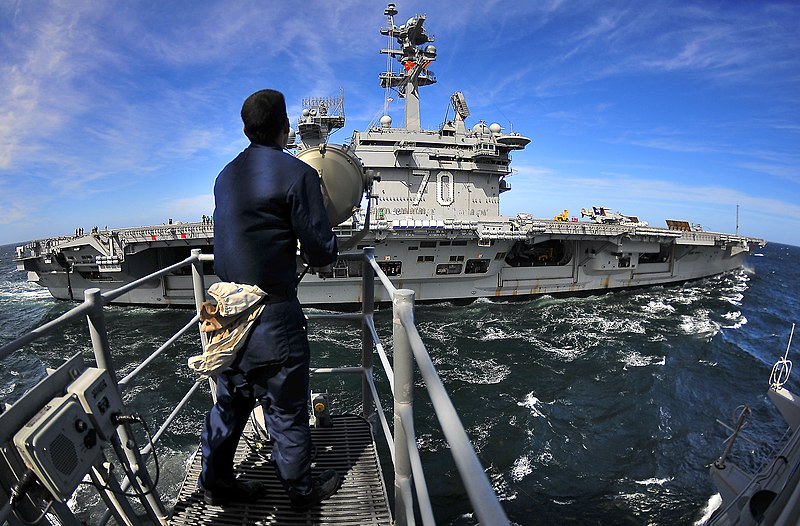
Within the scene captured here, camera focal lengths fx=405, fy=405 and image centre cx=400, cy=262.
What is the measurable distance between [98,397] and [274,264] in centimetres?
89

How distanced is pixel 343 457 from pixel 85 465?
1783 millimetres

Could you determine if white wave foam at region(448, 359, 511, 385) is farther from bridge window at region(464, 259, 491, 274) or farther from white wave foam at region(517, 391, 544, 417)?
bridge window at region(464, 259, 491, 274)

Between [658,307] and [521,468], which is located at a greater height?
[658,307]

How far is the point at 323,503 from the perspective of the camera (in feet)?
7.84

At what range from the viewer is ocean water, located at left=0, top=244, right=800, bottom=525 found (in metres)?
6.49

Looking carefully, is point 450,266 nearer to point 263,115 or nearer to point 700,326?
point 700,326

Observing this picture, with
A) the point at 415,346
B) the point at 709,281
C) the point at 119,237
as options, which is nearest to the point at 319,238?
the point at 415,346

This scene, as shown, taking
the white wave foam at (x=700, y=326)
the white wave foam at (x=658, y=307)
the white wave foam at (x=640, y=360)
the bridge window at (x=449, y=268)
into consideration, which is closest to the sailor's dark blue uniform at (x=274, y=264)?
the white wave foam at (x=640, y=360)

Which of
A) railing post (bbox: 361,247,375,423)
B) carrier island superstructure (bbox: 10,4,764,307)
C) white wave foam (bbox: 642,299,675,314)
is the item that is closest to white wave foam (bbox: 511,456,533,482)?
railing post (bbox: 361,247,375,423)

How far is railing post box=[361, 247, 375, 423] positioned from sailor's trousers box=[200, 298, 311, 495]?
692 mm

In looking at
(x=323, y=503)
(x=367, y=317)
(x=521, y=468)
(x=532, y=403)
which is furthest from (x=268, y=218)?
(x=532, y=403)

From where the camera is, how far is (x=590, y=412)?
9.02 metres

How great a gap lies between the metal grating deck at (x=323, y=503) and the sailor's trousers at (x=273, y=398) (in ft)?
0.54

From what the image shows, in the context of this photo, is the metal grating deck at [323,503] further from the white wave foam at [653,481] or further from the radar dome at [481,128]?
the radar dome at [481,128]
